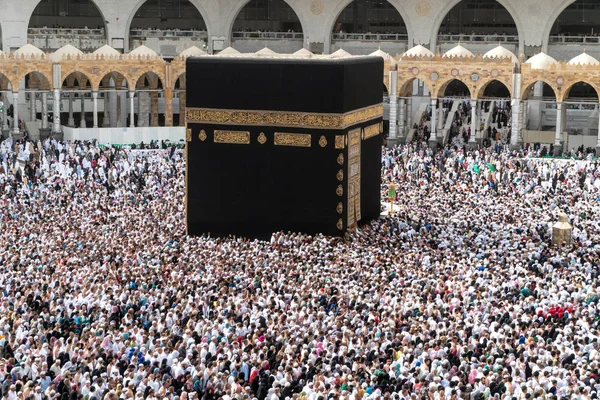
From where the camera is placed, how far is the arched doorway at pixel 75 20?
151ft

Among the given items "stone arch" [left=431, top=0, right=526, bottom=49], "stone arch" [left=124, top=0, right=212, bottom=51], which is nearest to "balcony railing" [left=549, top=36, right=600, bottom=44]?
"stone arch" [left=431, top=0, right=526, bottom=49]

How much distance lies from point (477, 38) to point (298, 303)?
30474mm

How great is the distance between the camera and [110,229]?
2241 centimetres

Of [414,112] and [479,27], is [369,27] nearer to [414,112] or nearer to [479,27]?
[479,27]

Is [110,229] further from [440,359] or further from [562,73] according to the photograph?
[562,73]

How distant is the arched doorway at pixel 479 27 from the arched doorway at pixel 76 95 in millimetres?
15110

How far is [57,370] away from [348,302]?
519 centimetres

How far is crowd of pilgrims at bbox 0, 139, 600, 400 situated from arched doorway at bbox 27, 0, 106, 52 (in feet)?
66.2

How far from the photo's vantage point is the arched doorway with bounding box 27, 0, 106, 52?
46.2 metres

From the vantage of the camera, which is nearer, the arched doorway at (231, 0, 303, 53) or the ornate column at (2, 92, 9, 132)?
the ornate column at (2, 92, 9, 132)

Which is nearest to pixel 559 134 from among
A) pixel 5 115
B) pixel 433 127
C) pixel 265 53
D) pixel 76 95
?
pixel 433 127

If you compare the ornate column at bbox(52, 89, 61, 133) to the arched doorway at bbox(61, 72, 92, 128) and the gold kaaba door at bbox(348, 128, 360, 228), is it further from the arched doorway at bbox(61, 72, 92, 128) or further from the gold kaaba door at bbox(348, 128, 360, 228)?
the gold kaaba door at bbox(348, 128, 360, 228)

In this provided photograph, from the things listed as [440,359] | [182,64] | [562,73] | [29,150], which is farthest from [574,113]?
[440,359]

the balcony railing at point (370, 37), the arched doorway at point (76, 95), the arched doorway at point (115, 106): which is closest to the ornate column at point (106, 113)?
the arched doorway at point (115, 106)
